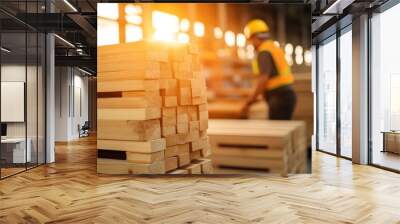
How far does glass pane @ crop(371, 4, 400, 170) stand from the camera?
6336mm

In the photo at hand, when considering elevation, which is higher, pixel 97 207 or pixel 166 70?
pixel 166 70

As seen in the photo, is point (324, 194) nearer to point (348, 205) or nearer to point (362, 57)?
point (348, 205)

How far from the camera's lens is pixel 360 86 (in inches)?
278

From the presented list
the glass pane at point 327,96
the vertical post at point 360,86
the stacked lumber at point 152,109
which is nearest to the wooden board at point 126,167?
the stacked lumber at point 152,109

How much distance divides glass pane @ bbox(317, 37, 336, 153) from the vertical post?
55.1 inches

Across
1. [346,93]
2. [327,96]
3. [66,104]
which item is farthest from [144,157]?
[66,104]

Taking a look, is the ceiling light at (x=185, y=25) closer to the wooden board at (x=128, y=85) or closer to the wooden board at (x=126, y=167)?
the wooden board at (x=128, y=85)

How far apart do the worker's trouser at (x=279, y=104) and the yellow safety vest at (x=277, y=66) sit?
0.27 feet

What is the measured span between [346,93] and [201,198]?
4899 mm

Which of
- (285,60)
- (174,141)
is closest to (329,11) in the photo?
(285,60)

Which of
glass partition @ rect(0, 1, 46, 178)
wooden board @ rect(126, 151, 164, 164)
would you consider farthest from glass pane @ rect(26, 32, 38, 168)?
wooden board @ rect(126, 151, 164, 164)

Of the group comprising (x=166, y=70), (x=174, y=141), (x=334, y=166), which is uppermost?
(x=166, y=70)

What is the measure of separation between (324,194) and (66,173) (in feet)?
12.7

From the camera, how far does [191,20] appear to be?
5242 millimetres
